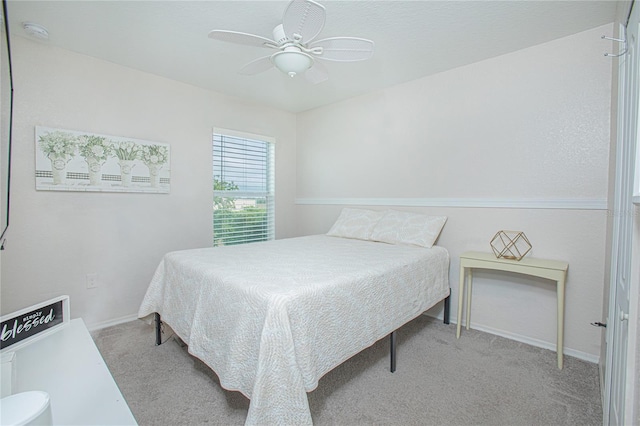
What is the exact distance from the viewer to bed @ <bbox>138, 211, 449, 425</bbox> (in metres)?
1.20

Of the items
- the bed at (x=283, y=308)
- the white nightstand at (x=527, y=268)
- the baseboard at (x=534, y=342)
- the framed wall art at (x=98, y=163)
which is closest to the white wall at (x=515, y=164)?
the baseboard at (x=534, y=342)

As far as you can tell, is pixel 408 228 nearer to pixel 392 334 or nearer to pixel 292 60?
pixel 392 334

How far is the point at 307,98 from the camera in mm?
3488

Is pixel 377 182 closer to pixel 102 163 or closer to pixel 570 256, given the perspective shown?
pixel 570 256

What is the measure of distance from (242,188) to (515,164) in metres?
2.87

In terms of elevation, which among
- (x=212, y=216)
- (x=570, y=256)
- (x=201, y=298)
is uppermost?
(x=212, y=216)

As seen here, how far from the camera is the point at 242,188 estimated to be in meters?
3.65

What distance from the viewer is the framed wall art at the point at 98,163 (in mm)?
2281

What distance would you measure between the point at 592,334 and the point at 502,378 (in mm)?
809

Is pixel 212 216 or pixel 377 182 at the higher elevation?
pixel 377 182

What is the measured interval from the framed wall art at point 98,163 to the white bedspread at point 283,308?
1.06 meters

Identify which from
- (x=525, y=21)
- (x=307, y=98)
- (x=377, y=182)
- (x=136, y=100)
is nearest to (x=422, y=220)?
(x=377, y=182)

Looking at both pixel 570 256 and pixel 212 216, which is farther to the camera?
pixel 212 216

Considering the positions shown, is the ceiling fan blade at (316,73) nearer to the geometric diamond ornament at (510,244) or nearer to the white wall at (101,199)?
the white wall at (101,199)
